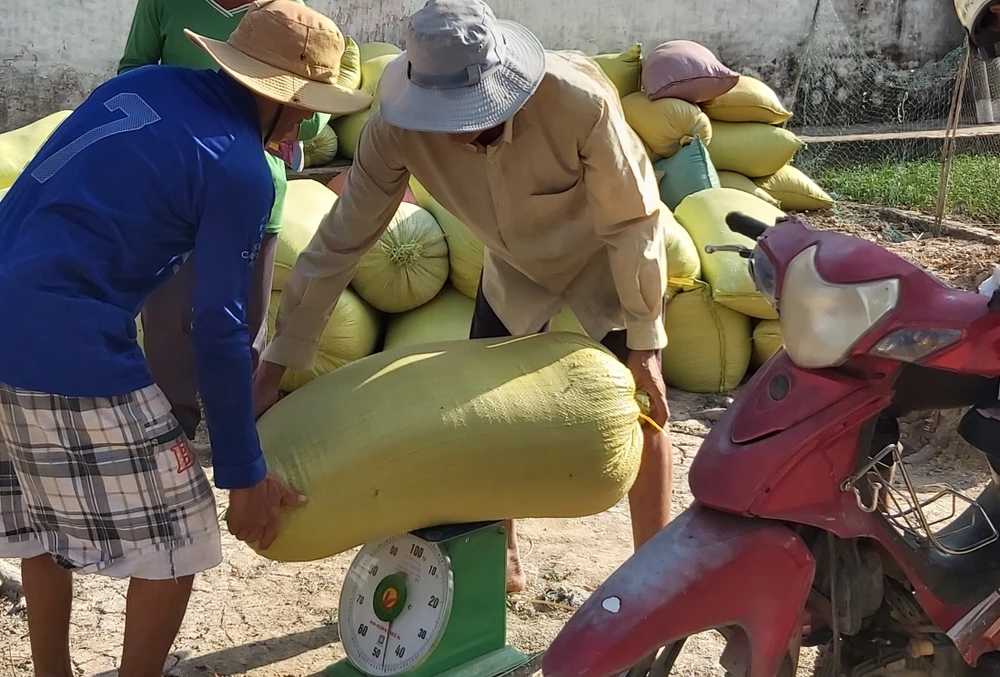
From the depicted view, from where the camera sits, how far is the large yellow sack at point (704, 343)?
4410mm

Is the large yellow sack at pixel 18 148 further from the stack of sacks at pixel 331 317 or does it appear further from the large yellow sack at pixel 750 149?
the large yellow sack at pixel 750 149

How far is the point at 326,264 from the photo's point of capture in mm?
2535

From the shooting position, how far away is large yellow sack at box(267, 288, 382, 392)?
393cm

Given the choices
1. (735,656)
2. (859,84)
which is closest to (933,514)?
(735,656)

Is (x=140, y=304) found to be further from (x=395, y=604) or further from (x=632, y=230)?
(x=632, y=230)

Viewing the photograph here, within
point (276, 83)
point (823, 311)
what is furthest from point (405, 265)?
point (823, 311)

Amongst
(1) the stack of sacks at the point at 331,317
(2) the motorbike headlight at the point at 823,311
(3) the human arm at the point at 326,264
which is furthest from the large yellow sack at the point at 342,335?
(2) the motorbike headlight at the point at 823,311

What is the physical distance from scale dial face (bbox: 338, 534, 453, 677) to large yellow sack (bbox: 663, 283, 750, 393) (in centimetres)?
231

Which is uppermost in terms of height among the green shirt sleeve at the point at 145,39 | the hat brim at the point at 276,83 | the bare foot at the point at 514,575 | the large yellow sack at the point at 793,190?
the hat brim at the point at 276,83

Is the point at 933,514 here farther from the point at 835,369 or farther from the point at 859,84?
the point at 859,84

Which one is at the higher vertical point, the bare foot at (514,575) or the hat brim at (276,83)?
the hat brim at (276,83)

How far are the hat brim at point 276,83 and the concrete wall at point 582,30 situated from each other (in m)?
4.86

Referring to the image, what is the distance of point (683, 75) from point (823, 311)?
4.30 metres

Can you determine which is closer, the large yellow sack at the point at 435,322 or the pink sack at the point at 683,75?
the large yellow sack at the point at 435,322
